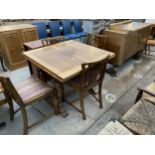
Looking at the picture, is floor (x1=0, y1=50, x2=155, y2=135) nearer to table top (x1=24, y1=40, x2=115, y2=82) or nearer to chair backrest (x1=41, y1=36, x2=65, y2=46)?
table top (x1=24, y1=40, x2=115, y2=82)

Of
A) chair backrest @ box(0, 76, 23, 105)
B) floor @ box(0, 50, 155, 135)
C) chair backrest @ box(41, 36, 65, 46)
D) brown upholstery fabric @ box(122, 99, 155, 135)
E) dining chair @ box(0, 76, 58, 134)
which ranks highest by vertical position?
chair backrest @ box(41, 36, 65, 46)

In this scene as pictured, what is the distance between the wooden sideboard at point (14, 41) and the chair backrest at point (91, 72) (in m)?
1.96

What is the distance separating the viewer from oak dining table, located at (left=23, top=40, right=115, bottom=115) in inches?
59.5

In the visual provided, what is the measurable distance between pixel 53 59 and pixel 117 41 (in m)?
1.49

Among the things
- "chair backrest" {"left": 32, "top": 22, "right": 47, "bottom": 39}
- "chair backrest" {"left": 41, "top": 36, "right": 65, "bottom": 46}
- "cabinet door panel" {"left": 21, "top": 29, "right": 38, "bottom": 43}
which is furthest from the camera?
"chair backrest" {"left": 32, "top": 22, "right": 47, "bottom": 39}

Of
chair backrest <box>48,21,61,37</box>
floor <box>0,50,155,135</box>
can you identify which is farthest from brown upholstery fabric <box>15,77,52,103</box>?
chair backrest <box>48,21,61,37</box>

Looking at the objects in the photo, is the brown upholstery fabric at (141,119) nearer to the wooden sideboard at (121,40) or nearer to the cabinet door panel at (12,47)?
the wooden sideboard at (121,40)

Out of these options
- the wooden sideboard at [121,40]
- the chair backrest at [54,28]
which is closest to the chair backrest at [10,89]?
the wooden sideboard at [121,40]

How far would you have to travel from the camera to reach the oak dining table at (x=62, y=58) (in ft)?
4.96

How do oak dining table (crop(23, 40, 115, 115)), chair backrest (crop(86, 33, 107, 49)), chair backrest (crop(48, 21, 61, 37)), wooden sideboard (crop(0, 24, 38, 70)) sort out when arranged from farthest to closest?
chair backrest (crop(48, 21, 61, 37)) → wooden sideboard (crop(0, 24, 38, 70)) → chair backrest (crop(86, 33, 107, 49)) → oak dining table (crop(23, 40, 115, 115))

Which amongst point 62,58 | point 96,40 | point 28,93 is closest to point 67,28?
point 96,40

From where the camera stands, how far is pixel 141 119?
4.87 feet

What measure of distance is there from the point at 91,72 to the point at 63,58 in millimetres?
427

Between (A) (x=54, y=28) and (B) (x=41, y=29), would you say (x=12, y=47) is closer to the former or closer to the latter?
(B) (x=41, y=29)
